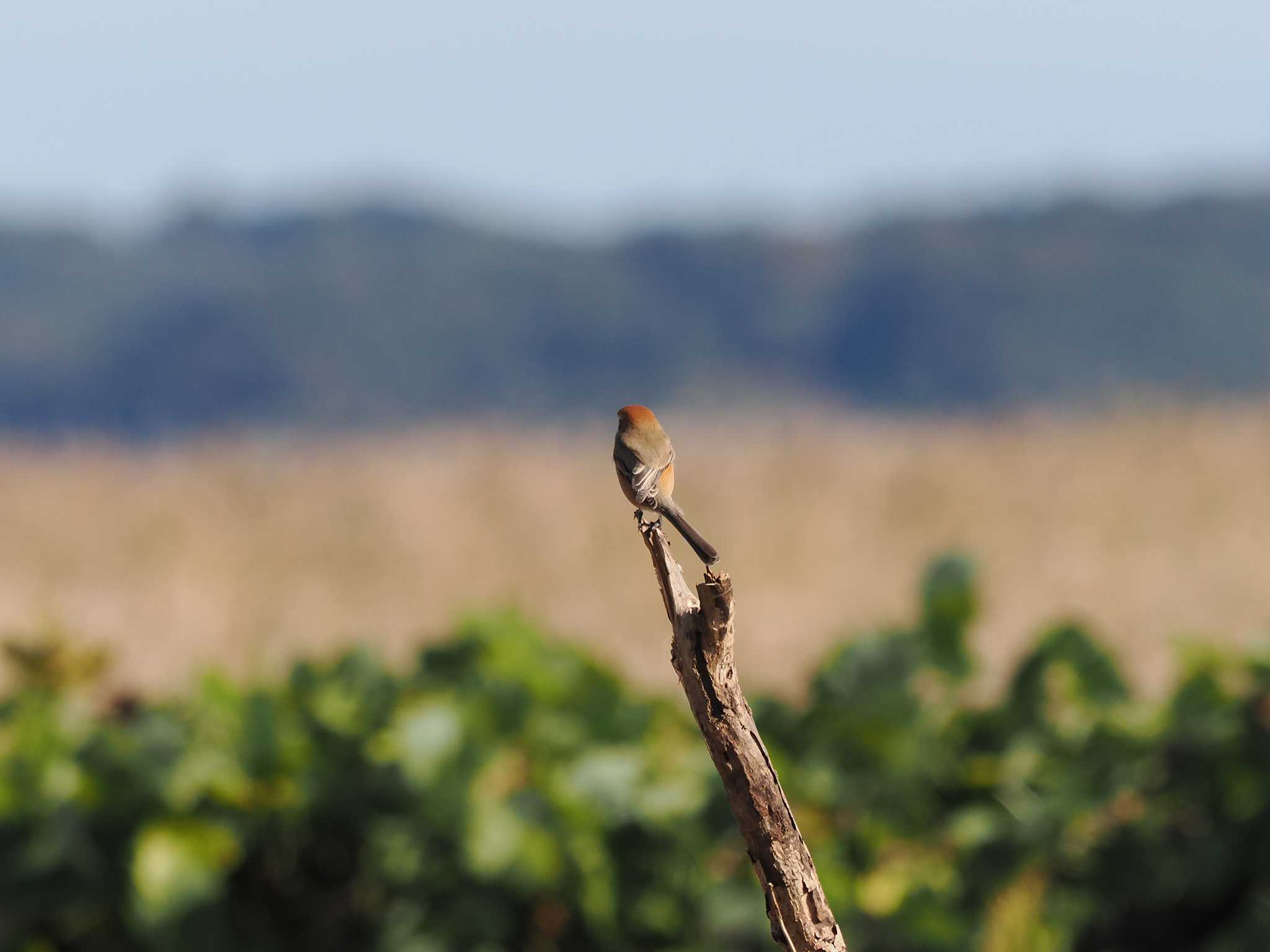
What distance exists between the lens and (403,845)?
3.40 metres

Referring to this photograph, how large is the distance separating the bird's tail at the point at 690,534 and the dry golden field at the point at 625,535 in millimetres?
3438

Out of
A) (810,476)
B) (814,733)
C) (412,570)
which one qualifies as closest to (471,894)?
(814,733)

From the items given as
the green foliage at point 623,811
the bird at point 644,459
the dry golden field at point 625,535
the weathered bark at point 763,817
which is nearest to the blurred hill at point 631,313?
the dry golden field at point 625,535

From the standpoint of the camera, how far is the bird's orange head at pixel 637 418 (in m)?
1.40

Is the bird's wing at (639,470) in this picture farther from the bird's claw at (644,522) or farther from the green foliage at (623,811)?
the green foliage at (623,811)

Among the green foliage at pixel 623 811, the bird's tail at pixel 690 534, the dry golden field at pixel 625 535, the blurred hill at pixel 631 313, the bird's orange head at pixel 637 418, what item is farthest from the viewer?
the blurred hill at pixel 631 313

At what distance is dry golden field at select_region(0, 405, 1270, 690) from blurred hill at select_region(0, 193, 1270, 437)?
62739 millimetres

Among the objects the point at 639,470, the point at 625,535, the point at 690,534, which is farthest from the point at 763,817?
the point at 625,535

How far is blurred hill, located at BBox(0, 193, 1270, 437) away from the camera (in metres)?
74.8

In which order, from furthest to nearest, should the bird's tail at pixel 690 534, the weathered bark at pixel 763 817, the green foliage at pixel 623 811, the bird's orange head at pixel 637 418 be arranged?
the green foliage at pixel 623 811
the bird's orange head at pixel 637 418
the bird's tail at pixel 690 534
the weathered bark at pixel 763 817

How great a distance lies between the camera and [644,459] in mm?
1414

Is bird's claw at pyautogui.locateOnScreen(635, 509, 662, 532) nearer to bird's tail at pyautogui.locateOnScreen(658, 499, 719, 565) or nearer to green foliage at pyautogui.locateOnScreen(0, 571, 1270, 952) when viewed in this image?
bird's tail at pyautogui.locateOnScreen(658, 499, 719, 565)

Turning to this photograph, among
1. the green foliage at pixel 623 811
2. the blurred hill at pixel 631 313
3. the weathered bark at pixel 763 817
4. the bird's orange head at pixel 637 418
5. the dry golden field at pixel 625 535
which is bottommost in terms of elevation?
the weathered bark at pixel 763 817

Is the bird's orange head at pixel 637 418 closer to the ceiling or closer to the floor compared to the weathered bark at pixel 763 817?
closer to the ceiling
